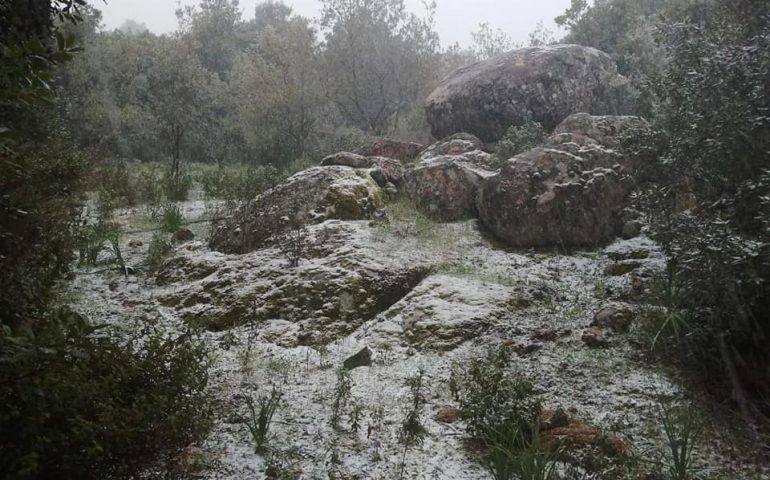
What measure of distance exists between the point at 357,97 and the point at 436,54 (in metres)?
4.22

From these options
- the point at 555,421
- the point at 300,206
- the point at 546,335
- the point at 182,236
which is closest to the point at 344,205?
the point at 300,206

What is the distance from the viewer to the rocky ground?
4465 millimetres

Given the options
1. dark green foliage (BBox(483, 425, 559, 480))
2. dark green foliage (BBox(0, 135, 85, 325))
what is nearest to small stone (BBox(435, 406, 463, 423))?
dark green foliage (BBox(483, 425, 559, 480))

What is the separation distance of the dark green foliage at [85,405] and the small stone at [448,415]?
209cm

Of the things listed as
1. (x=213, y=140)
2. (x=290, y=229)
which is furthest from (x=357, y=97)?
(x=290, y=229)

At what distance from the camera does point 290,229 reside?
907cm

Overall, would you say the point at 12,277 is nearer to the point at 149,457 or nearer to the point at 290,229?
the point at 149,457

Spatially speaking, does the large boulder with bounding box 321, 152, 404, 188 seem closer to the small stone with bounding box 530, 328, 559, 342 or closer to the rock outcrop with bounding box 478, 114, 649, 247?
the rock outcrop with bounding box 478, 114, 649, 247

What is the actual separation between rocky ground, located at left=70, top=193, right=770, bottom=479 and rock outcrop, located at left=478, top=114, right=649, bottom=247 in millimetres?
374

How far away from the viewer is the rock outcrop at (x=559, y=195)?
877 cm

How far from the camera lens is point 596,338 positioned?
5980 mm

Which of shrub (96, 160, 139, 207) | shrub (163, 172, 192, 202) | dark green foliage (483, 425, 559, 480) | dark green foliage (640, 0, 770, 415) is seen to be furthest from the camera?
shrub (163, 172, 192, 202)

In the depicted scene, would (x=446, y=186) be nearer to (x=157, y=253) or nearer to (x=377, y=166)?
(x=377, y=166)

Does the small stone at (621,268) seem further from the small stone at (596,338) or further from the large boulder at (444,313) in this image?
the small stone at (596,338)
